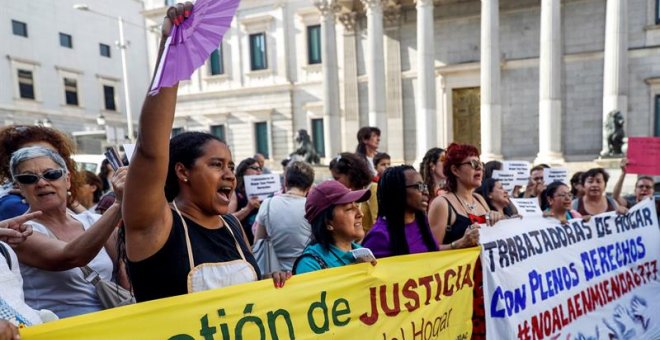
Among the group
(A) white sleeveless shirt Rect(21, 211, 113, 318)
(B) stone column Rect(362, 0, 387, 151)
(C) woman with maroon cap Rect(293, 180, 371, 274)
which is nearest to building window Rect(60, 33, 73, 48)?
(B) stone column Rect(362, 0, 387, 151)

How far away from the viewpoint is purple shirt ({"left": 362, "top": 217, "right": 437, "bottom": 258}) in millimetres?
3115

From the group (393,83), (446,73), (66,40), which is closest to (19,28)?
(66,40)

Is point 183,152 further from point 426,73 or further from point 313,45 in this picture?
point 313,45

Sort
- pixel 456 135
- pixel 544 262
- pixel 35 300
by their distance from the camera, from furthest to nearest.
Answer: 1. pixel 456 135
2. pixel 544 262
3. pixel 35 300

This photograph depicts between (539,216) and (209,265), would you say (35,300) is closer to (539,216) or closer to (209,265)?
(209,265)

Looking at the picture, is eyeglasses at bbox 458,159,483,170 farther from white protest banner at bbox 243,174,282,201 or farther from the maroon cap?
white protest banner at bbox 243,174,282,201

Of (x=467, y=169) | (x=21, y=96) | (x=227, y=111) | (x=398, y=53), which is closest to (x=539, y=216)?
(x=467, y=169)

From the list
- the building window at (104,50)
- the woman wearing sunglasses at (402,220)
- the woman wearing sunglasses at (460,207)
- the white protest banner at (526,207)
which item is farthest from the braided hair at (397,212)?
the building window at (104,50)

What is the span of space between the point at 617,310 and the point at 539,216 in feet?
3.86

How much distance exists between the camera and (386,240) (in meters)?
3.13

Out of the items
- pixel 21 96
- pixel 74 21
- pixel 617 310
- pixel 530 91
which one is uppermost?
pixel 74 21

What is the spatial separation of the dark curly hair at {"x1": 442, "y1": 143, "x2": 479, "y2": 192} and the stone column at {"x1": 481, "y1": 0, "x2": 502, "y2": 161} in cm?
1493

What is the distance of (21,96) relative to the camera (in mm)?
30812

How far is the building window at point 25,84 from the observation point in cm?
3084
